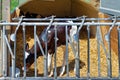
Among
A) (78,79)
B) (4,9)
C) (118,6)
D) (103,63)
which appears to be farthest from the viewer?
(103,63)

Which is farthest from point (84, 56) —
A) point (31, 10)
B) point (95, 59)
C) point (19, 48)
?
point (31, 10)

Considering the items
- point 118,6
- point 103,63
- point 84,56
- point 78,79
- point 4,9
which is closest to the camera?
point 78,79

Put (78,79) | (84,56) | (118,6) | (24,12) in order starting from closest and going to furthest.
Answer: (78,79), (118,6), (84,56), (24,12)

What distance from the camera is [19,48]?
9.45m

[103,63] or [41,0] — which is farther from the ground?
[41,0]

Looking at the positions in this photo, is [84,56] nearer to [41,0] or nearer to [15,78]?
[41,0]

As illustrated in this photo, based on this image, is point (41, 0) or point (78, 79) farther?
point (41, 0)

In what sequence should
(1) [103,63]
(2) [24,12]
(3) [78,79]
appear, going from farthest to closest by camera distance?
(2) [24,12], (1) [103,63], (3) [78,79]

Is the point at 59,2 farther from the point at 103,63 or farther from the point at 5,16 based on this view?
the point at 5,16

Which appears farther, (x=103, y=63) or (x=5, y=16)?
(x=103, y=63)

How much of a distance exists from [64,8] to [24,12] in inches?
46.8

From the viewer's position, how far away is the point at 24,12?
11719 millimetres

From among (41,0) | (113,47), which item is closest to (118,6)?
(113,47)

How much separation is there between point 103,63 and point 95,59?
1.38 feet
